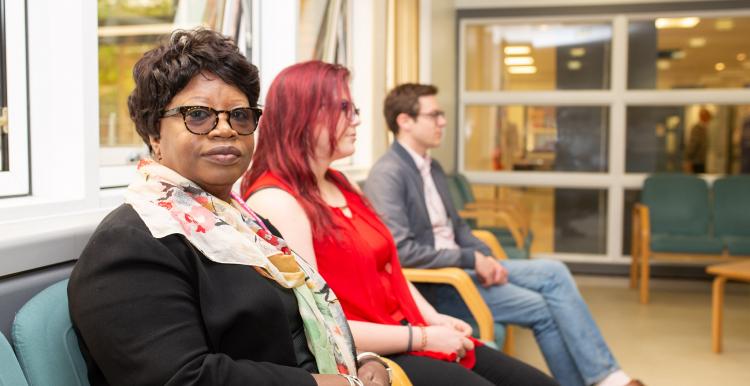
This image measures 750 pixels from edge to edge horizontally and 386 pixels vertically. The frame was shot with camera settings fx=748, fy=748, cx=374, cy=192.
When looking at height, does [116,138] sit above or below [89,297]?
above

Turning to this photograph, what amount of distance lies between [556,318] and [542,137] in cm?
411

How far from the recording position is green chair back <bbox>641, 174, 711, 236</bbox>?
5.99 m

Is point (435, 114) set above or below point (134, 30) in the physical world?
below

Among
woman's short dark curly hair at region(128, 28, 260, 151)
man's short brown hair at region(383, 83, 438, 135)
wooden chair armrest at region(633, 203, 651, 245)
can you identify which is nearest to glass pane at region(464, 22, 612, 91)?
wooden chair armrest at region(633, 203, 651, 245)

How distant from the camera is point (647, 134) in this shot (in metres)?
6.60

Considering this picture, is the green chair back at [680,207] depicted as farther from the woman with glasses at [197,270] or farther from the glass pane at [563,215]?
the woman with glasses at [197,270]

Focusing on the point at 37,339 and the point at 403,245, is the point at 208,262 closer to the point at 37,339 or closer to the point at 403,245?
the point at 37,339

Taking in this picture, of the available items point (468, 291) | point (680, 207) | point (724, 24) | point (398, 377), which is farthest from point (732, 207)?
point (398, 377)

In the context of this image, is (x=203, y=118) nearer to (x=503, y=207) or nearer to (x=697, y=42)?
(x=503, y=207)

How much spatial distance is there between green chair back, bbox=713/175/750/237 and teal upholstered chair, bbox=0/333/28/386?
5763mm

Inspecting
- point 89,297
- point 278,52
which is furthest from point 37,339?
point 278,52

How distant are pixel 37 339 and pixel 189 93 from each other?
492 mm

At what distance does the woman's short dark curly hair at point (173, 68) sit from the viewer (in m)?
1.34

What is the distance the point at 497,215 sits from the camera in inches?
203
